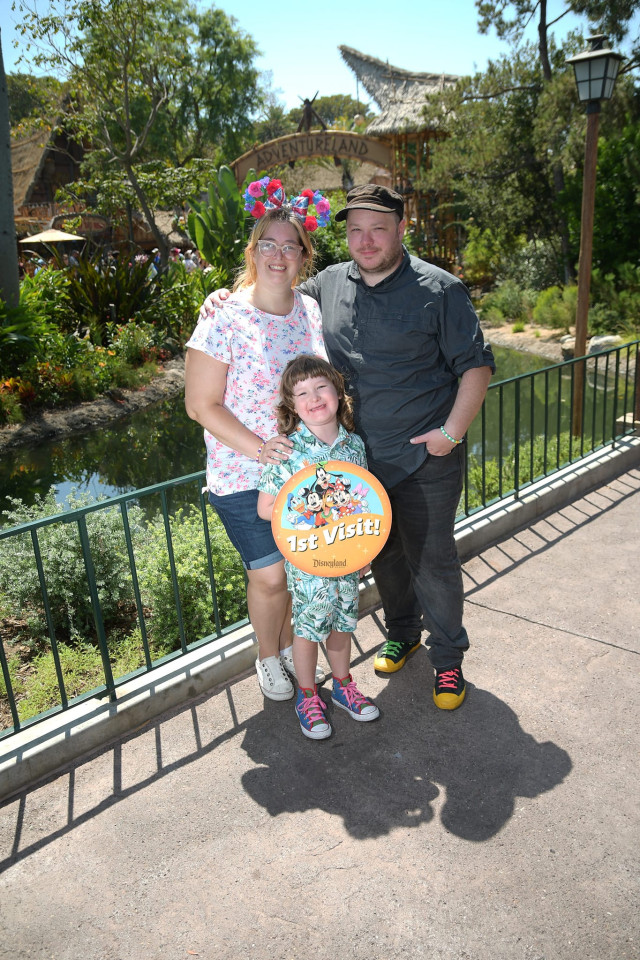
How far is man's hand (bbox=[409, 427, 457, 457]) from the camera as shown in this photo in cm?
265

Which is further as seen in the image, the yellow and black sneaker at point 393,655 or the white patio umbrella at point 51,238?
the white patio umbrella at point 51,238

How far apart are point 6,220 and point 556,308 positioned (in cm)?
1074

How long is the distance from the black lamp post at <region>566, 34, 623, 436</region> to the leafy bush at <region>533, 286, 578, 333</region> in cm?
830

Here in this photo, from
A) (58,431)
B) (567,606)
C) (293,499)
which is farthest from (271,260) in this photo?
(58,431)

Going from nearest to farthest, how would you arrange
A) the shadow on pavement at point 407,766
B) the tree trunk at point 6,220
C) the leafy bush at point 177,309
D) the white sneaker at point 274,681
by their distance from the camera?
the shadow on pavement at point 407,766 → the white sneaker at point 274,681 → the tree trunk at point 6,220 → the leafy bush at point 177,309

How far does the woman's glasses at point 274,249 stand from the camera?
8.11 feet

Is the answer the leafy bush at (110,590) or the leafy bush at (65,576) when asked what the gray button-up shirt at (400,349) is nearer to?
the leafy bush at (110,590)

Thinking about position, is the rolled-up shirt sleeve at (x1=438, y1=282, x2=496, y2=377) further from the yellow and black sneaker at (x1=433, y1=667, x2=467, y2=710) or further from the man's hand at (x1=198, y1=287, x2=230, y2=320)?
the yellow and black sneaker at (x1=433, y1=667, x2=467, y2=710)

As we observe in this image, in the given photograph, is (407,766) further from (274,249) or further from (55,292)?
(55,292)

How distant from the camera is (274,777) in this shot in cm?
253

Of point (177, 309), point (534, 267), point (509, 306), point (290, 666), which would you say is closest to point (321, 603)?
point (290, 666)

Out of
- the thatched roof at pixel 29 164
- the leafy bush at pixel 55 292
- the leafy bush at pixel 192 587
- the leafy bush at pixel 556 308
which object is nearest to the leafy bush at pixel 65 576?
the leafy bush at pixel 192 587

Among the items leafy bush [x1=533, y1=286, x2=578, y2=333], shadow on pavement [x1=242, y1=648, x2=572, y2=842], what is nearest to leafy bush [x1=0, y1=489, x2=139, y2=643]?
shadow on pavement [x1=242, y1=648, x2=572, y2=842]

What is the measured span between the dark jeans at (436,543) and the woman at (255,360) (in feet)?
1.69
